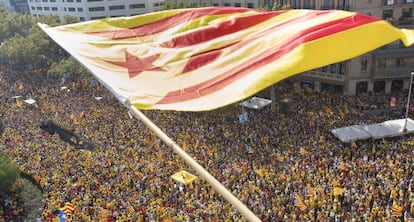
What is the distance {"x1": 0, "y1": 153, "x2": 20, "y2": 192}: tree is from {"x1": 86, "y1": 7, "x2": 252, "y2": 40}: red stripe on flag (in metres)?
16.1

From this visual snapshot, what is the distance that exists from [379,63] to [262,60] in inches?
1358

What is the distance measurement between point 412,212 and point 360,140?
854 cm

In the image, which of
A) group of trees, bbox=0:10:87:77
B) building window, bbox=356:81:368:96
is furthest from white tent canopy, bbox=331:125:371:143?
group of trees, bbox=0:10:87:77

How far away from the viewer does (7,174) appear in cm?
2372

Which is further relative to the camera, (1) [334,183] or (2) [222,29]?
(1) [334,183]

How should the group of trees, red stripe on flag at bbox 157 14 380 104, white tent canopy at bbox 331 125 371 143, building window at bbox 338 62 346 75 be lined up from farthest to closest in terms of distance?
the group of trees, building window at bbox 338 62 346 75, white tent canopy at bbox 331 125 371 143, red stripe on flag at bbox 157 14 380 104

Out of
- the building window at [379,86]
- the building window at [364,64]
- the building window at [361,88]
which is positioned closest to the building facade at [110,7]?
the building window at [364,64]

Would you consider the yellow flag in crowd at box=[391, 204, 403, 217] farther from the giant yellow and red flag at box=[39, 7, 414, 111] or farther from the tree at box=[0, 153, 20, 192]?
the tree at box=[0, 153, 20, 192]

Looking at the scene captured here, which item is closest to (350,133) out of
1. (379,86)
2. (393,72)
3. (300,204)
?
(300,204)

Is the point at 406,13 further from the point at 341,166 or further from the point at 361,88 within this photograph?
the point at 341,166

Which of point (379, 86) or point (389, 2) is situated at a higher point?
point (389, 2)

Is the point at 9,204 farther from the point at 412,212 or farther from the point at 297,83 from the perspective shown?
the point at 297,83

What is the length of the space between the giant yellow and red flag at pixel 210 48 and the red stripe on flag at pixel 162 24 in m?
0.03

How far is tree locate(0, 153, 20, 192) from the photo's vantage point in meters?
23.5
